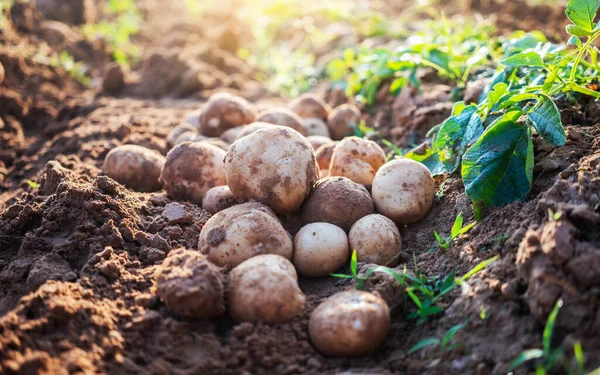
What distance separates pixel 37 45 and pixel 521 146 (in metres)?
6.21

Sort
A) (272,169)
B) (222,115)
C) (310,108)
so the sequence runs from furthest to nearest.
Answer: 1. (310,108)
2. (222,115)
3. (272,169)

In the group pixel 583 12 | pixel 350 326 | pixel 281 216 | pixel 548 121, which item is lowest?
pixel 350 326

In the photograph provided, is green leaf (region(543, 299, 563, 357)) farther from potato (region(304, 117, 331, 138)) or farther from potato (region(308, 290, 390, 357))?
potato (region(304, 117, 331, 138))

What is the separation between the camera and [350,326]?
7.33 ft

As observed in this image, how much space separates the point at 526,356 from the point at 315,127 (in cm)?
297

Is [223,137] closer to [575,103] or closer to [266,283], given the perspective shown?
[266,283]

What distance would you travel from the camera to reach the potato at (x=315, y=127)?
4551mm

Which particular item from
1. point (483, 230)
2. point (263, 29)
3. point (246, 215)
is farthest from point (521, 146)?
point (263, 29)

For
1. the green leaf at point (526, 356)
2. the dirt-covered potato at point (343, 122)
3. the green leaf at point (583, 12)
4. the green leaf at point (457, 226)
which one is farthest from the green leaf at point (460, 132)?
the dirt-covered potato at point (343, 122)

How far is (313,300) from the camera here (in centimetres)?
258

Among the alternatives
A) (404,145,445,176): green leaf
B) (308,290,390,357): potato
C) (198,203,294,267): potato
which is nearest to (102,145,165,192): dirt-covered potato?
(198,203,294,267): potato

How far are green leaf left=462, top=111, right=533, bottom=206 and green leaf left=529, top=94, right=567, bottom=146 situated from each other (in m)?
0.06

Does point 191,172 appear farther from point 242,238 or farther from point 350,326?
point 350,326

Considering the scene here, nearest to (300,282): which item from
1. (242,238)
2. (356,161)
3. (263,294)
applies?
(242,238)
